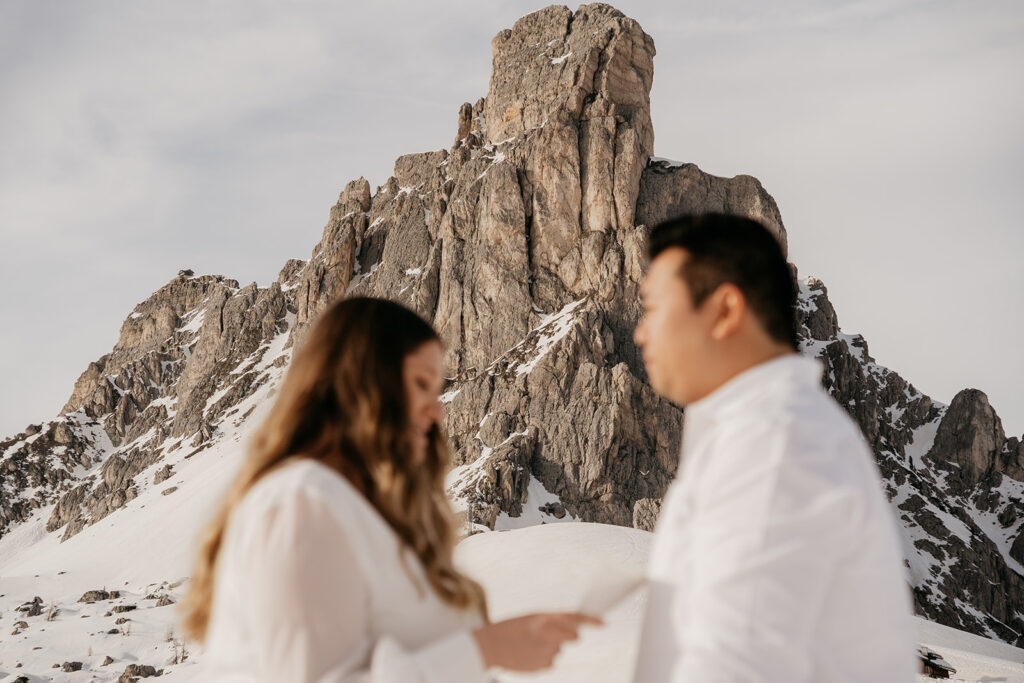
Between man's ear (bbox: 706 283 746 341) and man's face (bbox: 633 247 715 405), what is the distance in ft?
0.06

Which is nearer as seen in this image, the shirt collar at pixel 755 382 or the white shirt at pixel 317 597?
the white shirt at pixel 317 597

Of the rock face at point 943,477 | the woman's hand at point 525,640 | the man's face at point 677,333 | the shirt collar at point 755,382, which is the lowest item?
the rock face at point 943,477

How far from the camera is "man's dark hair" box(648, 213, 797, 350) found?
211 centimetres

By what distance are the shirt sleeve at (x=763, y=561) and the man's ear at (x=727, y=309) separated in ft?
1.03

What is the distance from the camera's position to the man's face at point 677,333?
2.13 metres

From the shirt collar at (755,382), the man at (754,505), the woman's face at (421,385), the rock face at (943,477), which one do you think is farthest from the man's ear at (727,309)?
the rock face at (943,477)

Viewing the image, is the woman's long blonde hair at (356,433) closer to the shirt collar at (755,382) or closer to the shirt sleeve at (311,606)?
the shirt sleeve at (311,606)

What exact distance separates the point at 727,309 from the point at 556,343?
5602 centimetres

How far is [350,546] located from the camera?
188 centimetres

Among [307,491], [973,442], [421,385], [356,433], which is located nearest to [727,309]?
[421,385]

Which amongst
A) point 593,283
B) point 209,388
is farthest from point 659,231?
point 209,388

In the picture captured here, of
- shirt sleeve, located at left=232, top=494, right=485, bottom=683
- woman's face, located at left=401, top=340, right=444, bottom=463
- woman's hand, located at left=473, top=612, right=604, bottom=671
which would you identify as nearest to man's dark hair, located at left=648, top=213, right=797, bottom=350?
woman's face, located at left=401, top=340, right=444, bottom=463

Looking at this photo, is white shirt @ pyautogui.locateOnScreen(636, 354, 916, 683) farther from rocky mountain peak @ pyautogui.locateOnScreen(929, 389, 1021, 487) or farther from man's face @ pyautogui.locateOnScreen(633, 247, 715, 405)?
rocky mountain peak @ pyautogui.locateOnScreen(929, 389, 1021, 487)

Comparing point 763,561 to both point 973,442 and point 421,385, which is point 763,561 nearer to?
point 421,385
